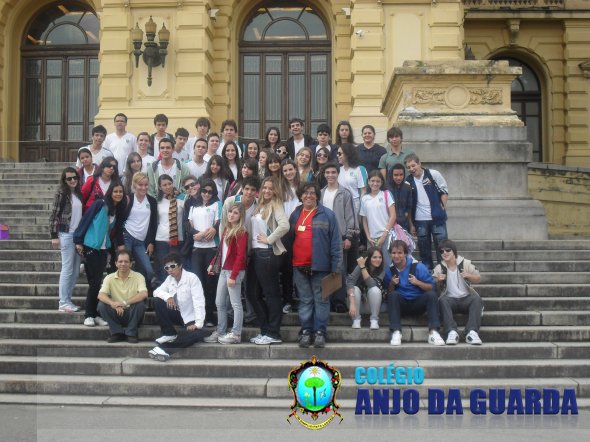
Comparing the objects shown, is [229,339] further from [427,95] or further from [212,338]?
[427,95]

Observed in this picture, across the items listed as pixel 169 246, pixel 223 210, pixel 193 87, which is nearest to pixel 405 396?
pixel 223 210

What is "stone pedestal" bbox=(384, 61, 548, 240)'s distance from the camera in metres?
11.7

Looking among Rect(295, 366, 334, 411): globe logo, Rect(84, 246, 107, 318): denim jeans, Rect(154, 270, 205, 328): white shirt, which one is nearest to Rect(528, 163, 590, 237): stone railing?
Rect(154, 270, 205, 328): white shirt

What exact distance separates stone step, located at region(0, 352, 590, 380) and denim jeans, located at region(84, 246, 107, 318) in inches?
32.6

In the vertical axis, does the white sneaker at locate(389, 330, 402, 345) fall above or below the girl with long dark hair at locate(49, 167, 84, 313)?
below

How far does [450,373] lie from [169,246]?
3.83m

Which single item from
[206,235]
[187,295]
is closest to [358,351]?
[187,295]

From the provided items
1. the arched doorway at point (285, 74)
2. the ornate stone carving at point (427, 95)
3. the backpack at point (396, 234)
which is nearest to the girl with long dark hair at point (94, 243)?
the backpack at point (396, 234)

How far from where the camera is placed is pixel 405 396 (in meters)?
7.24

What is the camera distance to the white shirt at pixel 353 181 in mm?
10031

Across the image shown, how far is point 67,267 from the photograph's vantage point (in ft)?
30.4

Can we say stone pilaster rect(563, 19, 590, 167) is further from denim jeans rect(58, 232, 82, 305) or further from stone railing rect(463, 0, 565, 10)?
denim jeans rect(58, 232, 82, 305)

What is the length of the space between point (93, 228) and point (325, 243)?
2872 mm

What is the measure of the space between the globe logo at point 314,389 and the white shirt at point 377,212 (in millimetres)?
2400
